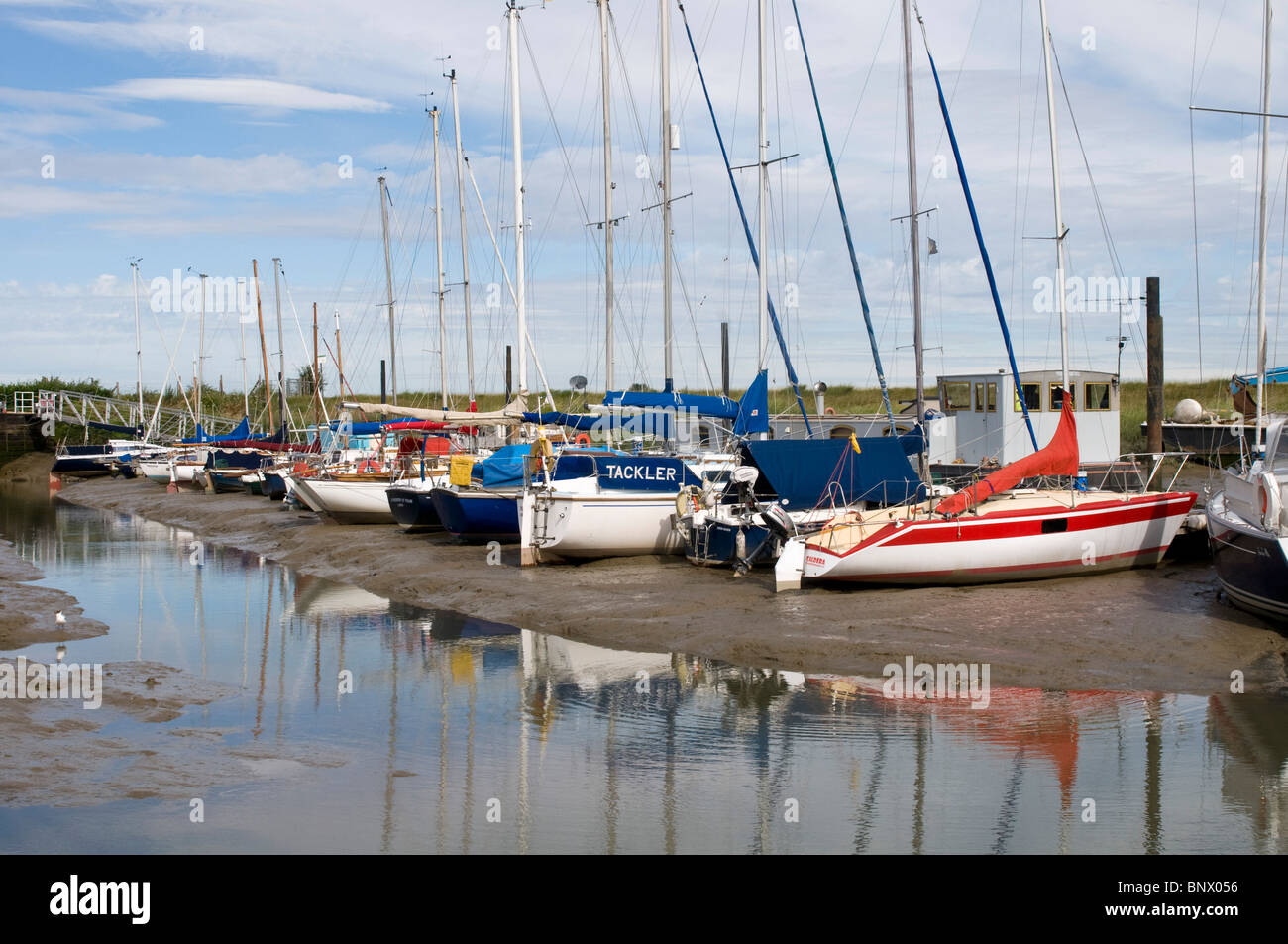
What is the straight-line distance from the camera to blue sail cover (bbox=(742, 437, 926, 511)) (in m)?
20.9

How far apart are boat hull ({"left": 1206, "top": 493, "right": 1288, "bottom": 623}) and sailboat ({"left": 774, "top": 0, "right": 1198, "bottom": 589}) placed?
→ 83.0 inches

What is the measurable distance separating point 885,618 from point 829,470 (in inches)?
232

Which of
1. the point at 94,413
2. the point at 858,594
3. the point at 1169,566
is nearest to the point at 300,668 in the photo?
the point at 858,594

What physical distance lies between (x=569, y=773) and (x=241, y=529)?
25741 millimetres

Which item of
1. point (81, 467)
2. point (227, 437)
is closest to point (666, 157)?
point (227, 437)

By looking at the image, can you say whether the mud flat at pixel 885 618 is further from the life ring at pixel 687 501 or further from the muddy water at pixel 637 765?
the life ring at pixel 687 501

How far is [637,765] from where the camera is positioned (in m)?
10.3

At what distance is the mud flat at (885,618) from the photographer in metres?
Answer: 13.3

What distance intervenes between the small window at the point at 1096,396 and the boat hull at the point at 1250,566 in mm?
13272

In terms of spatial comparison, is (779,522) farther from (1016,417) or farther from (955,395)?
(955,395)

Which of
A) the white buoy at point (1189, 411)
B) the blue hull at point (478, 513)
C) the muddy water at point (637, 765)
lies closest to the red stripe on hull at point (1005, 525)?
the muddy water at point (637, 765)

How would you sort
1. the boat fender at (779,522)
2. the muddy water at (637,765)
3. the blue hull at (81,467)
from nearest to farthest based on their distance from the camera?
the muddy water at (637,765) → the boat fender at (779,522) → the blue hull at (81,467)

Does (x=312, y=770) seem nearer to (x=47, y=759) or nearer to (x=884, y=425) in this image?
(x=47, y=759)

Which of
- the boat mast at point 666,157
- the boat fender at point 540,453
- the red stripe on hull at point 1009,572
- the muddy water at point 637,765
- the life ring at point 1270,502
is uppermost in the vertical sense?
the boat mast at point 666,157
